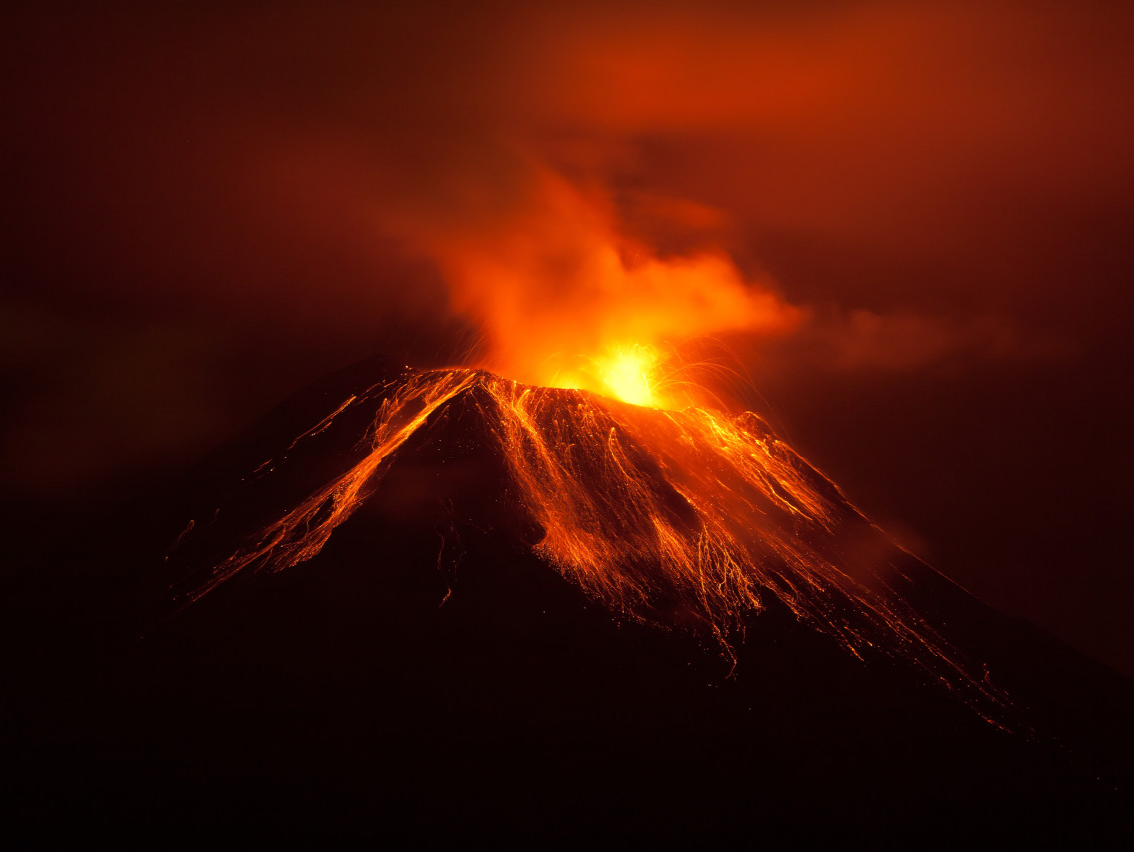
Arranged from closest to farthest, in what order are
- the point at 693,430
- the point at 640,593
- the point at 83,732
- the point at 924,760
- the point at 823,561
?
the point at 83,732 < the point at 924,760 < the point at 640,593 < the point at 823,561 < the point at 693,430

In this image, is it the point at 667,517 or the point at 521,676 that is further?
the point at 667,517

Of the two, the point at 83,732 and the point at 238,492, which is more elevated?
the point at 238,492

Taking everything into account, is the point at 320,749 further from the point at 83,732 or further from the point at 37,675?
the point at 37,675

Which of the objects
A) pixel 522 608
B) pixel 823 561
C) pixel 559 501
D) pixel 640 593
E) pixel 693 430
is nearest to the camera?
pixel 522 608

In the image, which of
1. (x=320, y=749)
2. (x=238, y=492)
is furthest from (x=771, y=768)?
(x=238, y=492)

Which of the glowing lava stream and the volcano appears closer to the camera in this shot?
the volcano
